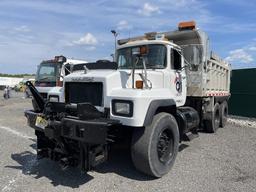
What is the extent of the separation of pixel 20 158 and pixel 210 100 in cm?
616

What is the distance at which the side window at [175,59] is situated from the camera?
283 inches

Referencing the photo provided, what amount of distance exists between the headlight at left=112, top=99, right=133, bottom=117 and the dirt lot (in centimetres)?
125

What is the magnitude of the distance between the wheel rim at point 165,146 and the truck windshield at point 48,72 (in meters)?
10.3

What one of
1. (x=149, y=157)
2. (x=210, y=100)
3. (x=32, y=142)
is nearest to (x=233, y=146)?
(x=210, y=100)

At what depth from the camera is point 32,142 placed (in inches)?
342

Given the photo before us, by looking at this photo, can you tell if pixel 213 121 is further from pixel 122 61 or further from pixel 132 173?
pixel 132 173

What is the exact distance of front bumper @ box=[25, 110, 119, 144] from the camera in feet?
16.0

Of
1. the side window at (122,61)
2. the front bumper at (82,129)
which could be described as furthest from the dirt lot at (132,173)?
the side window at (122,61)

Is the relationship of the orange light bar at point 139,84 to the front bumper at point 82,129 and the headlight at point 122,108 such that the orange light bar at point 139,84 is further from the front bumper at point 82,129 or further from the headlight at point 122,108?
the front bumper at point 82,129

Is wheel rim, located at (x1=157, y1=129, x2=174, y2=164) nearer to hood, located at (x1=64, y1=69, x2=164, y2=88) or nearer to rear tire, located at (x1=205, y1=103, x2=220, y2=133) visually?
hood, located at (x1=64, y1=69, x2=164, y2=88)

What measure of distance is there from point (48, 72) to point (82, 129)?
1189 cm

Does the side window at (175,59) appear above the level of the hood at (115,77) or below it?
above

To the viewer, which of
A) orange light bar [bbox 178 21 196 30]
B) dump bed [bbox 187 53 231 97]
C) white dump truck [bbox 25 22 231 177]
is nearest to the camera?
white dump truck [bbox 25 22 231 177]

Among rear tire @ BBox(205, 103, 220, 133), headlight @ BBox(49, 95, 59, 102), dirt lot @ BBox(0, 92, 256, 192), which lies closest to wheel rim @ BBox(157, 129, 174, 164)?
dirt lot @ BBox(0, 92, 256, 192)
